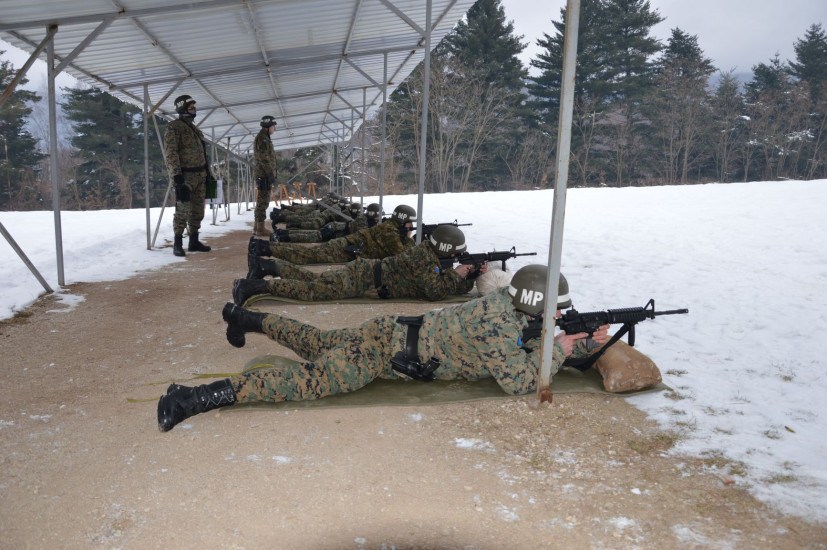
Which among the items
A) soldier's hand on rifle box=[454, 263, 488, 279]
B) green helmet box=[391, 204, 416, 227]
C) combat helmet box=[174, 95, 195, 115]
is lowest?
soldier's hand on rifle box=[454, 263, 488, 279]

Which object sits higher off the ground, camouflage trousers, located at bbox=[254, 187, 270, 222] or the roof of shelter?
the roof of shelter

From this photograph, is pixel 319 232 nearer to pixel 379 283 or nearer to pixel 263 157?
pixel 263 157

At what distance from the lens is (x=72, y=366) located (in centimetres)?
396

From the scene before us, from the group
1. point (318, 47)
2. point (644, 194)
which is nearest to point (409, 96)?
point (644, 194)

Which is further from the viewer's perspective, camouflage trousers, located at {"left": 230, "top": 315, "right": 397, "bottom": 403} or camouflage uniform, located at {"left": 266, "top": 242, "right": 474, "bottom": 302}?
camouflage uniform, located at {"left": 266, "top": 242, "right": 474, "bottom": 302}

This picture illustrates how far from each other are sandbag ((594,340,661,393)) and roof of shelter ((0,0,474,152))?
4.83 m

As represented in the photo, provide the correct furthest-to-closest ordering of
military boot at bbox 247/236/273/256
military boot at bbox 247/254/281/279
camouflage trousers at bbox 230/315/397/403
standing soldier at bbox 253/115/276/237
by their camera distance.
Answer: standing soldier at bbox 253/115/276/237
military boot at bbox 247/236/273/256
military boot at bbox 247/254/281/279
camouflage trousers at bbox 230/315/397/403

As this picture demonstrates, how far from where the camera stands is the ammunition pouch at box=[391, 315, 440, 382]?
338 centimetres

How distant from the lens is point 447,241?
5.65 metres

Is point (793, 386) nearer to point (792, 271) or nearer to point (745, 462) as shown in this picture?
point (745, 462)

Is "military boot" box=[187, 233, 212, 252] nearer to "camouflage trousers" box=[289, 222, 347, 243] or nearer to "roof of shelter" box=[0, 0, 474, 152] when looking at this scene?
"camouflage trousers" box=[289, 222, 347, 243]

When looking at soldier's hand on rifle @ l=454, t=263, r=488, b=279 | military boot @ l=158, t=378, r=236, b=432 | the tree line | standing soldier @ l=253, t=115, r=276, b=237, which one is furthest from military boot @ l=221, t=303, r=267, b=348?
the tree line

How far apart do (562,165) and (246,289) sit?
11.5ft

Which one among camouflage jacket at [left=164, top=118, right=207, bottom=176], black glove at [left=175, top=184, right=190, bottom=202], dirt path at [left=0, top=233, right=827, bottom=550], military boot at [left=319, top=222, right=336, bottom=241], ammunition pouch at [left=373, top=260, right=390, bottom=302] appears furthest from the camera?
military boot at [left=319, top=222, right=336, bottom=241]
